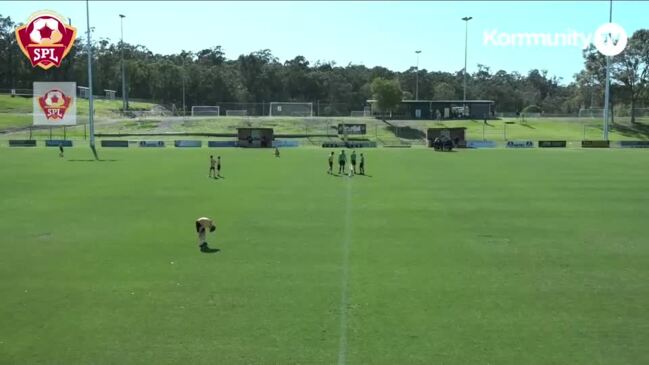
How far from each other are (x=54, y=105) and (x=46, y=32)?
3394 centimetres

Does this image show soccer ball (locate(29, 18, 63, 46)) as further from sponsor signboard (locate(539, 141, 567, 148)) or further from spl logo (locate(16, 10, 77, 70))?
sponsor signboard (locate(539, 141, 567, 148))

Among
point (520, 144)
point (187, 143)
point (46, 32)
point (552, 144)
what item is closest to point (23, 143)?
point (46, 32)

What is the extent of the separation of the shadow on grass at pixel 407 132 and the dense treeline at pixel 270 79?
3401 centimetres

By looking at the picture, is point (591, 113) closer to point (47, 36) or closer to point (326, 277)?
point (47, 36)

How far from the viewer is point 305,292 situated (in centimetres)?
1217

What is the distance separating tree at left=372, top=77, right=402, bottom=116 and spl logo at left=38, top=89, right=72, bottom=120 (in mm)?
46219

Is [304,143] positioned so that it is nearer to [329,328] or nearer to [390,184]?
[390,184]

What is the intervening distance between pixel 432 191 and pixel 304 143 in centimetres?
4552

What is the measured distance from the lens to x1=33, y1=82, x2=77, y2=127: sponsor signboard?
289 ft

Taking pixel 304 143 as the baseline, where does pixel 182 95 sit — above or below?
above

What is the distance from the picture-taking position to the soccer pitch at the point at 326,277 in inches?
370

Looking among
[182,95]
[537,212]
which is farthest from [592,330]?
[182,95]

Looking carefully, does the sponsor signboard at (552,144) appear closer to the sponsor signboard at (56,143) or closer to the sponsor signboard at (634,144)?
the sponsor signboard at (634,144)

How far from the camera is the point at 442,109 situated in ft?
318
